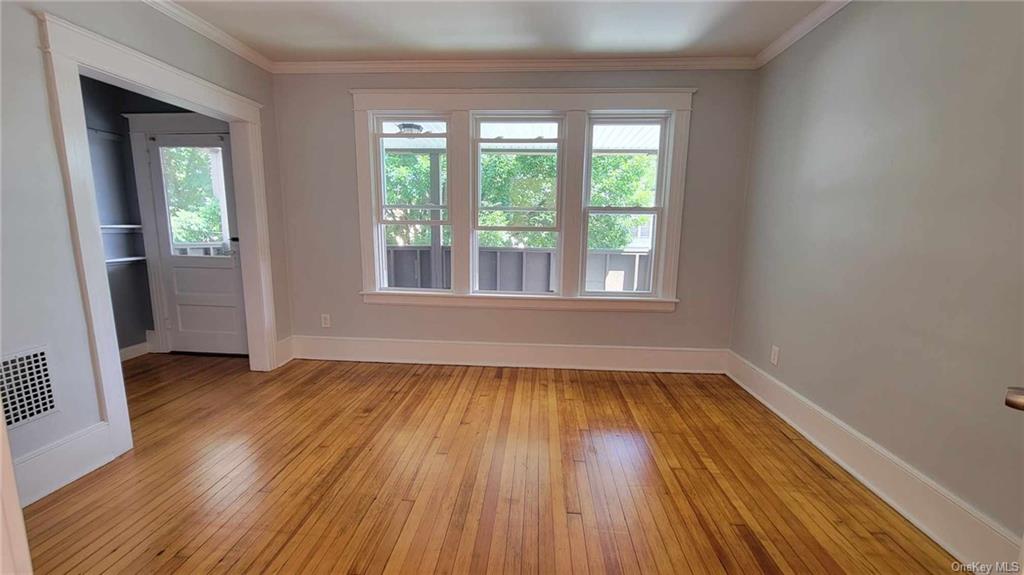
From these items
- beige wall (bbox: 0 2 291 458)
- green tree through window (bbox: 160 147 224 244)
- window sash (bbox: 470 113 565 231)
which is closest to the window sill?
window sash (bbox: 470 113 565 231)

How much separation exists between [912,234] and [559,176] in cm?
222

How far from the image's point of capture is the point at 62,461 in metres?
1.91

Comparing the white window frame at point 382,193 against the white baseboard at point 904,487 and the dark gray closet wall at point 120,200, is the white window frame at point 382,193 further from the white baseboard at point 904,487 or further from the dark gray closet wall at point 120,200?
the white baseboard at point 904,487

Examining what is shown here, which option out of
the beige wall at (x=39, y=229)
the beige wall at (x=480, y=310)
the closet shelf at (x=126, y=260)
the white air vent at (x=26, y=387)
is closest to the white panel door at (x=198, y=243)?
the closet shelf at (x=126, y=260)

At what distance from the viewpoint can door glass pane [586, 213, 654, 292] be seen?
3.38m

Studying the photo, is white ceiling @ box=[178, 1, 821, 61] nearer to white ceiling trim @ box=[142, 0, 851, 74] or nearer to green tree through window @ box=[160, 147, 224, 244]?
white ceiling trim @ box=[142, 0, 851, 74]

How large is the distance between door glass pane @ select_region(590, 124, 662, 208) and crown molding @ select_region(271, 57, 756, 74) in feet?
1.47

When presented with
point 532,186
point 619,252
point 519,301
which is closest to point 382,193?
point 532,186

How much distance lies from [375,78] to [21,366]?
280 centimetres

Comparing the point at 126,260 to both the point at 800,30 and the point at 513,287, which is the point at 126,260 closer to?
Answer: the point at 513,287

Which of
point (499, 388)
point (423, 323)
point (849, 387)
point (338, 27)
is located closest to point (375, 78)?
point (338, 27)

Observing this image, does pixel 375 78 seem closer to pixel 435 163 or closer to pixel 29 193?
pixel 435 163

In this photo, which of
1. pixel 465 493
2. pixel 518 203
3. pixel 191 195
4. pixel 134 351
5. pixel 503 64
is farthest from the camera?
pixel 134 351

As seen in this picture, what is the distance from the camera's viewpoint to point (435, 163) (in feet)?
11.3
